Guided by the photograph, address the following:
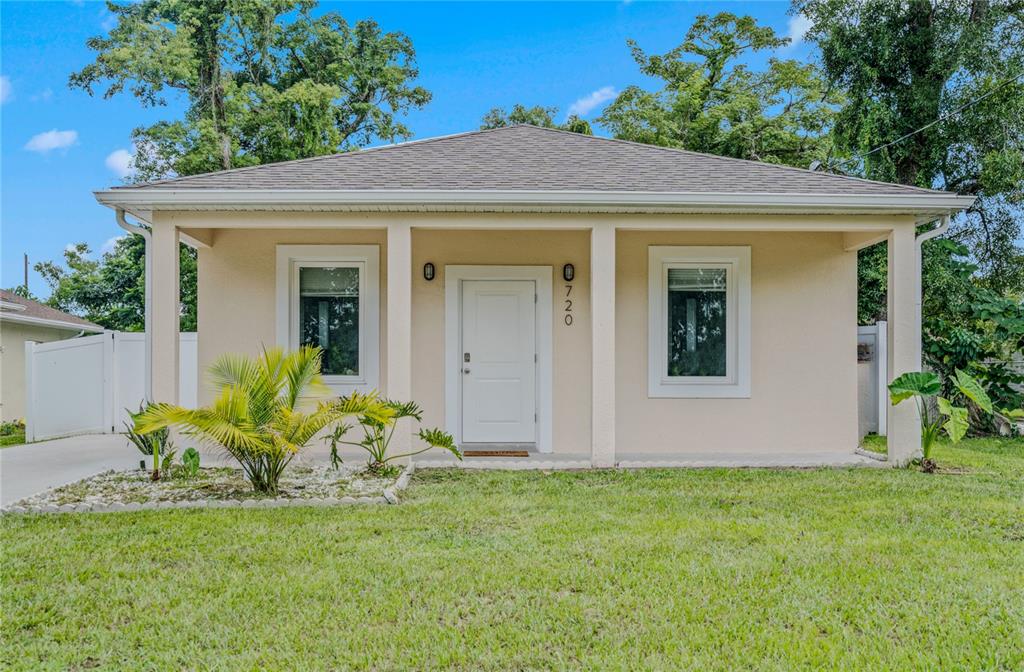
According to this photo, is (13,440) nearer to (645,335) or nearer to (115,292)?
(645,335)

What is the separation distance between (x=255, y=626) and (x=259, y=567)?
77cm

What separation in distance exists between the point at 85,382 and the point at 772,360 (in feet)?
31.6

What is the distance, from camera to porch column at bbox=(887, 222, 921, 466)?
6.58 m

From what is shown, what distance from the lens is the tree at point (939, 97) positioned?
35.8 ft

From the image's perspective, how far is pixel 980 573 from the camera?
3.56 m

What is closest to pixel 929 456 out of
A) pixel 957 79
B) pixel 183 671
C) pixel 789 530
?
pixel 789 530

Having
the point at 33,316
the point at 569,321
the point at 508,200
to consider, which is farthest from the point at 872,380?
the point at 33,316

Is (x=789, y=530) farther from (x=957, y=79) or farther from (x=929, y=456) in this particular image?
(x=957, y=79)

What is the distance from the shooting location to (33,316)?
13.9m

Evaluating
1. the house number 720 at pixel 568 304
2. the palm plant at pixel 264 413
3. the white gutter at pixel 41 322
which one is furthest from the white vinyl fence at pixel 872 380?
the white gutter at pixel 41 322

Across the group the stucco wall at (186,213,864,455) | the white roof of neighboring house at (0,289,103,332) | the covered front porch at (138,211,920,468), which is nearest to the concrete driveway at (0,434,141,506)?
the stucco wall at (186,213,864,455)

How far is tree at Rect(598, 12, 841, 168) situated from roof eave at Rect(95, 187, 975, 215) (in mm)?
11213

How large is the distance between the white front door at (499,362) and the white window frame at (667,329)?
4.55 feet

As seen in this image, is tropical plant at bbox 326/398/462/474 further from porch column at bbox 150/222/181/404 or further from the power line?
the power line
